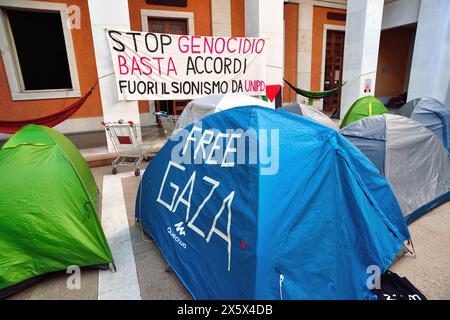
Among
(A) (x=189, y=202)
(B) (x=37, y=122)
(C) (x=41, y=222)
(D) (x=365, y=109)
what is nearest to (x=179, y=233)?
(A) (x=189, y=202)

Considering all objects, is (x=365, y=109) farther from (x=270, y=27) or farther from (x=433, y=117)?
(x=270, y=27)

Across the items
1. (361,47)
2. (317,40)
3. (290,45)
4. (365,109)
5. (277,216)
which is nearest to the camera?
(277,216)

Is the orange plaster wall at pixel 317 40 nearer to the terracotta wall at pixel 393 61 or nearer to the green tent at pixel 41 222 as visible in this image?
the terracotta wall at pixel 393 61

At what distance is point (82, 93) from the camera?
686 cm

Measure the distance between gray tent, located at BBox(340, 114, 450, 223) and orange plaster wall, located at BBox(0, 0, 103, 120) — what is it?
6306 mm

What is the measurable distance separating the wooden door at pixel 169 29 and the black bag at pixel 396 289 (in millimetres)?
6818

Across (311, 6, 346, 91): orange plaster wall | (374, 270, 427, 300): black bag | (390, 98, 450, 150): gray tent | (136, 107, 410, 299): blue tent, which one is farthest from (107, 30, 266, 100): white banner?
(374, 270, 427, 300): black bag

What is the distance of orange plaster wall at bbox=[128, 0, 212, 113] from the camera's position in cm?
691

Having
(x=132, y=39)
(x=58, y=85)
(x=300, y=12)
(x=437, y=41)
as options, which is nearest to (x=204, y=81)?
(x=132, y=39)

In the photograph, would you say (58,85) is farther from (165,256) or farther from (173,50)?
(165,256)

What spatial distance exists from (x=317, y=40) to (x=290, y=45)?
122cm

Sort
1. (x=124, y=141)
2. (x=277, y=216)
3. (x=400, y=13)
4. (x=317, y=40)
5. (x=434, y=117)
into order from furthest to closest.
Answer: (x=317, y=40) < (x=400, y=13) < (x=124, y=141) < (x=434, y=117) < (x=277, y=216)

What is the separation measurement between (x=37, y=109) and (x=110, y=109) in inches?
98.6

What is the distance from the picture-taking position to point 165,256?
7.82 ft
